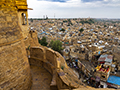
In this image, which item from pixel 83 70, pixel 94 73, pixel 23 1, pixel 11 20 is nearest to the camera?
pixel 11 20

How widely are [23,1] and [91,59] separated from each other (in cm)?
1886

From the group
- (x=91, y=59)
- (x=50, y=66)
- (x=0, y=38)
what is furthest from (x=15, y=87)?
(x=91, y=59)

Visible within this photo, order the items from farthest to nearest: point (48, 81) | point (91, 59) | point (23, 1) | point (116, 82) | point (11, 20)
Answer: point (91, 59) < point (116, 82) < point (23, 1) < point (48, 81) < point (11, 20)

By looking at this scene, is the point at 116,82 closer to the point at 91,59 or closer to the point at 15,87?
the point at 91,59

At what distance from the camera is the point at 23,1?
12.3 metres

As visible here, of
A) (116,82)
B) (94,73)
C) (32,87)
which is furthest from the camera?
(94,73)

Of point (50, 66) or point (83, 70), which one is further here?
point (83, 70)

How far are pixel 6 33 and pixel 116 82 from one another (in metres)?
16.3

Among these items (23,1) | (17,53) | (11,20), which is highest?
(23,1)

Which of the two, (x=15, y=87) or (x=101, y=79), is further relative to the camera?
(x=101, y=79)

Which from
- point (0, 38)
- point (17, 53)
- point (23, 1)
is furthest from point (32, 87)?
point (23, 1)

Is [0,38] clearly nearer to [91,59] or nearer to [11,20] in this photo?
[11,20]

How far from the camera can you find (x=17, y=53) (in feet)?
16.2

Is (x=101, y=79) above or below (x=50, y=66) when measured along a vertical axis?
below
